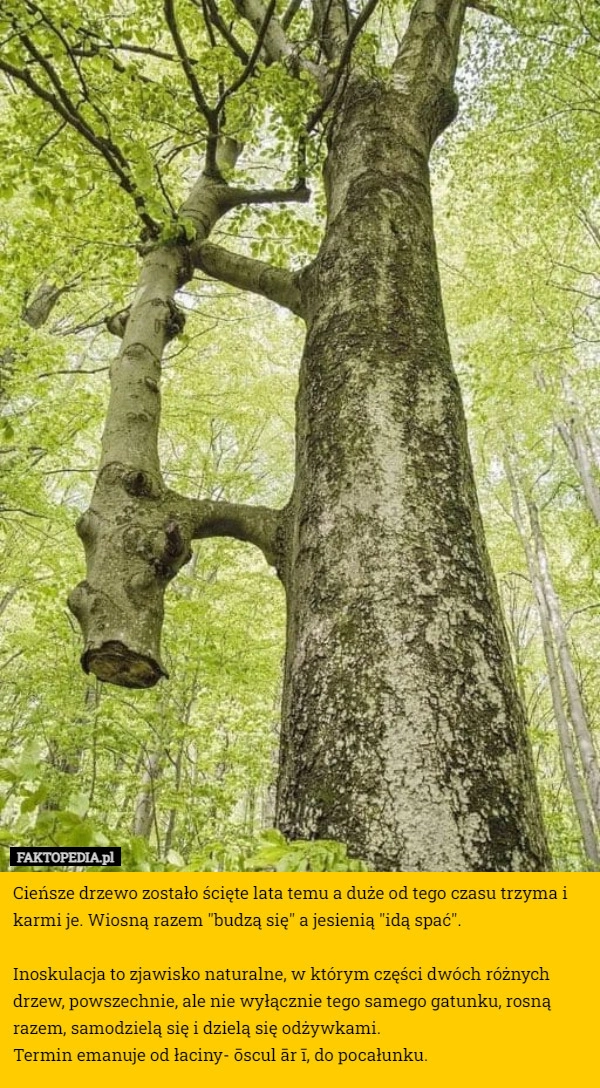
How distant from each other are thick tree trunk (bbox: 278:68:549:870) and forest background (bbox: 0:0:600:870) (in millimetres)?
328

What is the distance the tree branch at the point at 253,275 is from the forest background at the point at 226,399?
0.44 meters

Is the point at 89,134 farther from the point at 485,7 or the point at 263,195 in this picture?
the point at 485,7

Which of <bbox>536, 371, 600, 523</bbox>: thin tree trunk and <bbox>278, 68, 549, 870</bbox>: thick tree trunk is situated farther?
<bbox>536, 371, 600, 523</bbox>: thin tree trunk

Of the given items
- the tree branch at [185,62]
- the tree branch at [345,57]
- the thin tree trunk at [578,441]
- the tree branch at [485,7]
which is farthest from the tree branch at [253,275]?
the thin tree trunk at [578,441]

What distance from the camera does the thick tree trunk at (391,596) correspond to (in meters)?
1.33

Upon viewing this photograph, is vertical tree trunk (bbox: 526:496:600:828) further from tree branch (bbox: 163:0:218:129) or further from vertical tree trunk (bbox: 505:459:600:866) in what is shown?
tree branch (bbox: 163:0:218:129)

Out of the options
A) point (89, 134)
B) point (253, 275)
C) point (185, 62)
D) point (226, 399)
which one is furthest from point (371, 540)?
point (226, 399)

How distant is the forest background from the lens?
3.41 metres
